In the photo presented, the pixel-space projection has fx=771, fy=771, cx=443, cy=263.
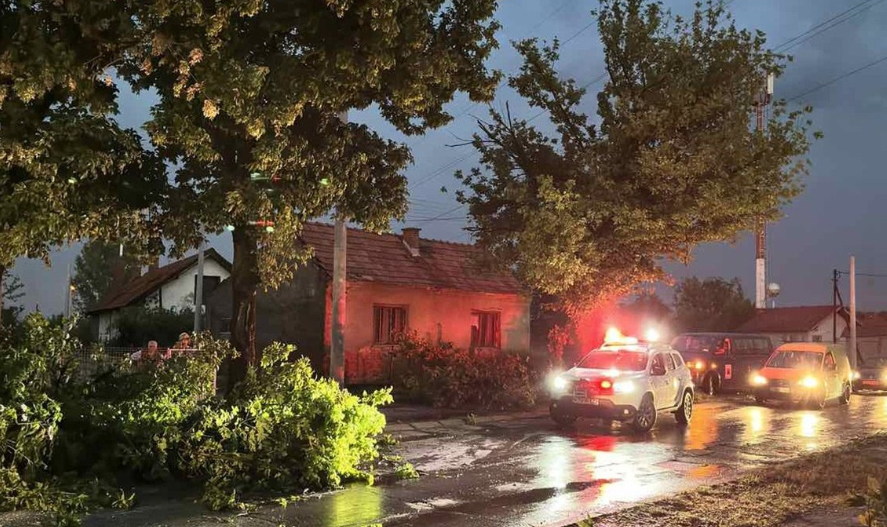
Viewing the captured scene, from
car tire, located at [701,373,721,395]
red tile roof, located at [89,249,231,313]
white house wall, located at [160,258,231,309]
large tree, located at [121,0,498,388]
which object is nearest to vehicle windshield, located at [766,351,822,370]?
car tire, located at [701,373,721,395]

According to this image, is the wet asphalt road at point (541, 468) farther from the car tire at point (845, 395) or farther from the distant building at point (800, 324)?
the distant building at point (800, 324)

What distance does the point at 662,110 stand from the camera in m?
17.8

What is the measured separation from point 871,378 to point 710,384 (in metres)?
9.00

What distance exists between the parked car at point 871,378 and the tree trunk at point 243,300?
26328mm

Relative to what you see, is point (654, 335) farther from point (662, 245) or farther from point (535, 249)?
point (535, 249)

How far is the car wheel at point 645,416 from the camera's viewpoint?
1503 cm

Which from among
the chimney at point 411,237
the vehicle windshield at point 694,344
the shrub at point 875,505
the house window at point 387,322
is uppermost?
the chimney at point 411,237

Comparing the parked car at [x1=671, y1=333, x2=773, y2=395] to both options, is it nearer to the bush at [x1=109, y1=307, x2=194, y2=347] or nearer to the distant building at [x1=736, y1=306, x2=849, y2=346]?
the bush at [x1=109, y1=307, x2=194, y2=347]

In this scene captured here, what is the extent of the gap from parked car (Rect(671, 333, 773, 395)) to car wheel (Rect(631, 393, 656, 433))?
32.8ft

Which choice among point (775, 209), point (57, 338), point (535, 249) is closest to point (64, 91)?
point (57, 338)

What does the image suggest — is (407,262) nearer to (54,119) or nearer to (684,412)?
(684,412)

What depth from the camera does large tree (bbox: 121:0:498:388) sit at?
8055 mm

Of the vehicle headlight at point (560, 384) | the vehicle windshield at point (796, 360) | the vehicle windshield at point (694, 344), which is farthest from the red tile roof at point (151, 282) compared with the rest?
the vehicle headlight at point (560, 384)

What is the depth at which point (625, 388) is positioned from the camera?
1480 centimetres
